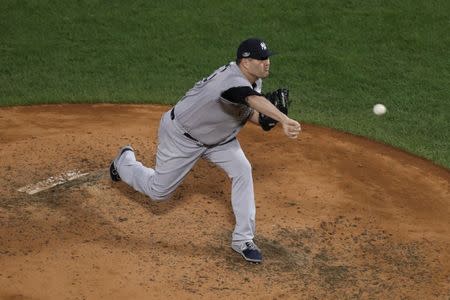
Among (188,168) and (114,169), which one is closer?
(188,168)

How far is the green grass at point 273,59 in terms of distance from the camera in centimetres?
1063

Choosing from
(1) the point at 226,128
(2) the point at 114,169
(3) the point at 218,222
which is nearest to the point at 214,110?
(1) the point at 226,128

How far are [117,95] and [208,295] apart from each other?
16.3 feet

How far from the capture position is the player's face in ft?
21.9

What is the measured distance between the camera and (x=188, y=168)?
734 centimetres

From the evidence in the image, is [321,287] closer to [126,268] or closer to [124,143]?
[126,268]

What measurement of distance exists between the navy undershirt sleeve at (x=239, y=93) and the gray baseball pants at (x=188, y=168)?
68 centimetres

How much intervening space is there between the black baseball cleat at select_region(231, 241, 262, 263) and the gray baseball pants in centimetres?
5

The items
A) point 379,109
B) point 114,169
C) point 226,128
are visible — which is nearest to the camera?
point 226,128

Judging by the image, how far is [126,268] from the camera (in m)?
6.64

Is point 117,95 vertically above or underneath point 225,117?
underneath

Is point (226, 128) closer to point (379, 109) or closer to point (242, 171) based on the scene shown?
point (242, 171)

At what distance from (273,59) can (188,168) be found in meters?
5.17

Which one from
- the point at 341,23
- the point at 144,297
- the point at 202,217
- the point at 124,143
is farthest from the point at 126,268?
the point at 341,23
